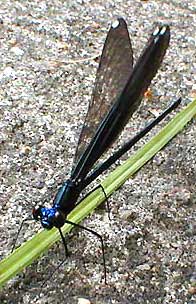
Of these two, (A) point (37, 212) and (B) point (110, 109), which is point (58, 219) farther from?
(B) point (110, 109)

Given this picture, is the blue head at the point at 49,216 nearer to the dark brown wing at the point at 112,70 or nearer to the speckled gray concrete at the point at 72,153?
the speckled gray concrete at the point at 72,153

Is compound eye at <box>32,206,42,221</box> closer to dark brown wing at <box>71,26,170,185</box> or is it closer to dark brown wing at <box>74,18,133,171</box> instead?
dark brown wing at <box>71,26,170,185</box>

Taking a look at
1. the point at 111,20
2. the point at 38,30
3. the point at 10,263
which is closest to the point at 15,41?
the point at 38,30

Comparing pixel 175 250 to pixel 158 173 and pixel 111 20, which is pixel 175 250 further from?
pixel 111 20

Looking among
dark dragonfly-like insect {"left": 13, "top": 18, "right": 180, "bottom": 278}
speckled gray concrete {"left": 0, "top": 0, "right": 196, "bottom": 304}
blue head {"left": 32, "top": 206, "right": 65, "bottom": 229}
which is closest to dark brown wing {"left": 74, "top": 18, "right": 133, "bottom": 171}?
dark dragonfly-like insect {"left": 13, "top": 18, "right": 180, "bottom": 278}

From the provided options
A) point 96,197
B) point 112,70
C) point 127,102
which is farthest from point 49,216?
point 112,70

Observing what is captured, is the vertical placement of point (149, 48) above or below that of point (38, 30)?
above

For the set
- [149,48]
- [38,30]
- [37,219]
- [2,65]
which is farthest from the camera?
[38,30]
